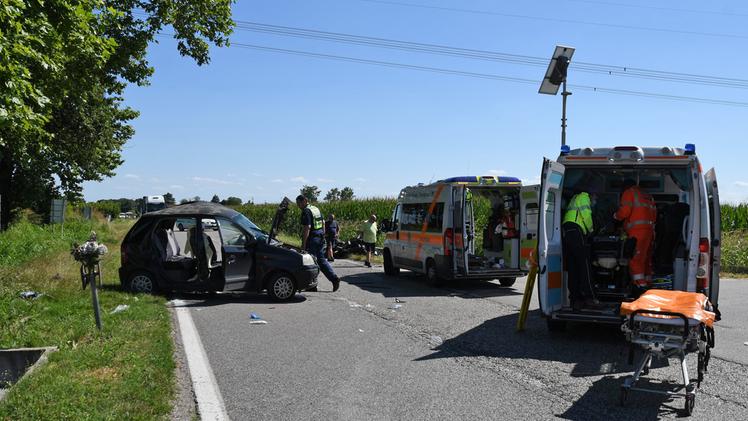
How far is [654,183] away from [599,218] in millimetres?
932

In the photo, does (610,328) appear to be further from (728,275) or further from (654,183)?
(728,275)

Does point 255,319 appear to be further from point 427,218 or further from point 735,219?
point 735,219

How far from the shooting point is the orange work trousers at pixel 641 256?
27.9 feet

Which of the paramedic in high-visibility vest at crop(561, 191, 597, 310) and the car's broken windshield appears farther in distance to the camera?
the car's broken windshield

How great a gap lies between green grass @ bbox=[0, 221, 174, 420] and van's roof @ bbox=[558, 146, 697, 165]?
537 centimetres

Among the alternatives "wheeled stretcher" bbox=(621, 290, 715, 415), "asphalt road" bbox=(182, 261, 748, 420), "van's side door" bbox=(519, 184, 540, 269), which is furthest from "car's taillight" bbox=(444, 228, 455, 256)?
"wheeled stretcher" bbox=(621, 290, 715, 415)

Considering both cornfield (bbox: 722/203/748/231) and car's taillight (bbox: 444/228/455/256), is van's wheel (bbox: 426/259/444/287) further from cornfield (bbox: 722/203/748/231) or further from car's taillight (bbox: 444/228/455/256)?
cornfield (bbox: 722/203/748/231)

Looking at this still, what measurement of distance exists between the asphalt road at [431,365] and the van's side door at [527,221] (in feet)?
7.30

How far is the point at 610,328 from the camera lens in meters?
9.07

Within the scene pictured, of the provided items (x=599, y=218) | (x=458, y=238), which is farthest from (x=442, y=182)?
(x=599, y=218)

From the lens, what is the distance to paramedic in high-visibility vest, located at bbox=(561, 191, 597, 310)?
8289 mm

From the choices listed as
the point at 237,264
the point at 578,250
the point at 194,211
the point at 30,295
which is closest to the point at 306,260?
the point at 237,264

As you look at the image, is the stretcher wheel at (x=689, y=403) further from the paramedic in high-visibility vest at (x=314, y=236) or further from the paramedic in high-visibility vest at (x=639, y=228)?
the paramedic in high-visibility vest at (x=314, y=236)

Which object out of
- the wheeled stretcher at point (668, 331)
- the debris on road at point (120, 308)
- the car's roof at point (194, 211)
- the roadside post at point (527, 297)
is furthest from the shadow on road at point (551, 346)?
the car's roof at point (194, 211)
